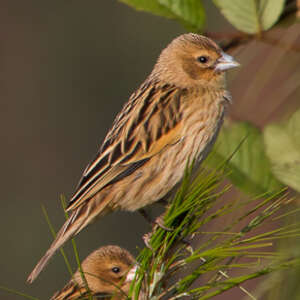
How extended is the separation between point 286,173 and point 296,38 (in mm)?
478

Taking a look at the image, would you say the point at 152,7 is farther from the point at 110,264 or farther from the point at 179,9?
the point at 110,264

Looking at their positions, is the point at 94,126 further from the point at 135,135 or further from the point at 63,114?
the point at 135,135

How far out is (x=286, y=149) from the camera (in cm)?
202

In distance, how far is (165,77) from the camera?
142 inches

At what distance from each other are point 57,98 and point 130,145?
8.40m

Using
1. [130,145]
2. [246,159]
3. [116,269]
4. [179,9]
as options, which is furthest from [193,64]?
[246,159]

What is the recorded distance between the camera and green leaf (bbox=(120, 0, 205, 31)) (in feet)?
7.83

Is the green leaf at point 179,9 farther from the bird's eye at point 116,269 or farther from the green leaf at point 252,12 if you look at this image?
the bird's eye at point 116,269

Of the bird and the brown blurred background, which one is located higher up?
the bird

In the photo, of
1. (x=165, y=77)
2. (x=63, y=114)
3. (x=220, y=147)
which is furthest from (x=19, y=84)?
(x=220, y=147)

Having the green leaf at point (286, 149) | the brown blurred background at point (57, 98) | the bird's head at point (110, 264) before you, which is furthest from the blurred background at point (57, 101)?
the green leaf at point (286, 149)

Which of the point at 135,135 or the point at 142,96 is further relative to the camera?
the point at 142,96

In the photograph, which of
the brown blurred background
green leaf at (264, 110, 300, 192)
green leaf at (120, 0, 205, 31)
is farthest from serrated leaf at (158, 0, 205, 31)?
the brown blurred background

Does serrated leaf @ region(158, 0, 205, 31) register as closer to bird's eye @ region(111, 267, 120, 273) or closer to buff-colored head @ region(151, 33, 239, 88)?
buff-colored head @ region(151, 33, 239, 88)
